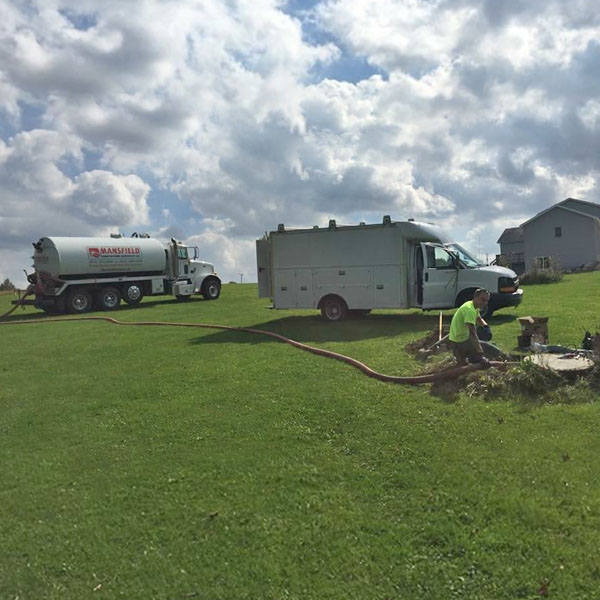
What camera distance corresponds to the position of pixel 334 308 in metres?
17.3

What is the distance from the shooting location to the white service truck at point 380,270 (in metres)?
16.0

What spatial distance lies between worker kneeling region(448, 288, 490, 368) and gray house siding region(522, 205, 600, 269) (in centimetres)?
4461

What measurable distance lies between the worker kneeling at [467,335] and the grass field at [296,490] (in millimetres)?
945

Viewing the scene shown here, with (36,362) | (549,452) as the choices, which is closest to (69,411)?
(36,362)

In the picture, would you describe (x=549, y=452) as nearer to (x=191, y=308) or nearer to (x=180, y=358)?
(x=180, y=358)

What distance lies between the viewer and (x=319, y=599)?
12.9 ft

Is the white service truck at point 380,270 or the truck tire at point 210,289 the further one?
the truck tire at point 210,289

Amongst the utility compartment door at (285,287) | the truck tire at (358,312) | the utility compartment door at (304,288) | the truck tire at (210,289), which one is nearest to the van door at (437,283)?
the truck tire at (358,312)

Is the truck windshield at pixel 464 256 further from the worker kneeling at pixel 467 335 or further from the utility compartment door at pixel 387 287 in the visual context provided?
the worker kneeling at pixel 467 335

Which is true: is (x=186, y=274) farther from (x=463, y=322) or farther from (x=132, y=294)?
(x=463, y=322)

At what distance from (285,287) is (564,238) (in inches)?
1681

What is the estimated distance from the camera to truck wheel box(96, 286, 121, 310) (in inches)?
1077

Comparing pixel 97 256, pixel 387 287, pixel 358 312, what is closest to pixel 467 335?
pixel 387 287

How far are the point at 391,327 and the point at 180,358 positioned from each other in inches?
236
